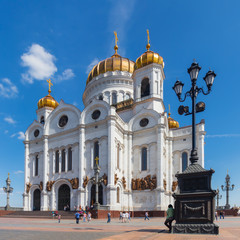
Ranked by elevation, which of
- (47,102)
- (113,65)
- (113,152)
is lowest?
(113,152)

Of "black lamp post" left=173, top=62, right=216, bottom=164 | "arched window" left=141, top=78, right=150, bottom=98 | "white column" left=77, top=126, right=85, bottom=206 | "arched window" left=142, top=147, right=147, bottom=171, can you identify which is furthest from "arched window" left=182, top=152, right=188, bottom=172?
"black lamp post" left=173, top=62, right=216, bottom=164

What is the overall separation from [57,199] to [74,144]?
309 inches

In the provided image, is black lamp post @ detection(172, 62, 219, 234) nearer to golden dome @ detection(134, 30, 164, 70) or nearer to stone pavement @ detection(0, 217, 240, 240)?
stone pavement @ detection(0, 217, 240, 240)

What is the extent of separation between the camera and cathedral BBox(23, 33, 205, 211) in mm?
33844

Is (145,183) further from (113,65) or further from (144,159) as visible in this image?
(113,65)

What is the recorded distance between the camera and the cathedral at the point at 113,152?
33.8m

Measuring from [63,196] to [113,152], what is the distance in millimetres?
10145

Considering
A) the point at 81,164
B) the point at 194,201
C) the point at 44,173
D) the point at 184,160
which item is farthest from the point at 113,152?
the point at 194,201

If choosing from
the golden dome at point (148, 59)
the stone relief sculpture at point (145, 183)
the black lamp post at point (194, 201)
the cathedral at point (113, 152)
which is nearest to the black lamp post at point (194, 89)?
the black lamp post at point (194, 201)

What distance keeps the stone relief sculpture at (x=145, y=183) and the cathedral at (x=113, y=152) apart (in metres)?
0.12

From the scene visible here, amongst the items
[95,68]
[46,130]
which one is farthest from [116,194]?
[95,68]

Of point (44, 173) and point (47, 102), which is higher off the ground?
point (47, 102)

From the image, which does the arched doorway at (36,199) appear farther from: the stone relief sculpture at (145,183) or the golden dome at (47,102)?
the golden dome at (47,102)

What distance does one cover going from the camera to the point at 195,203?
1166 centimetres
